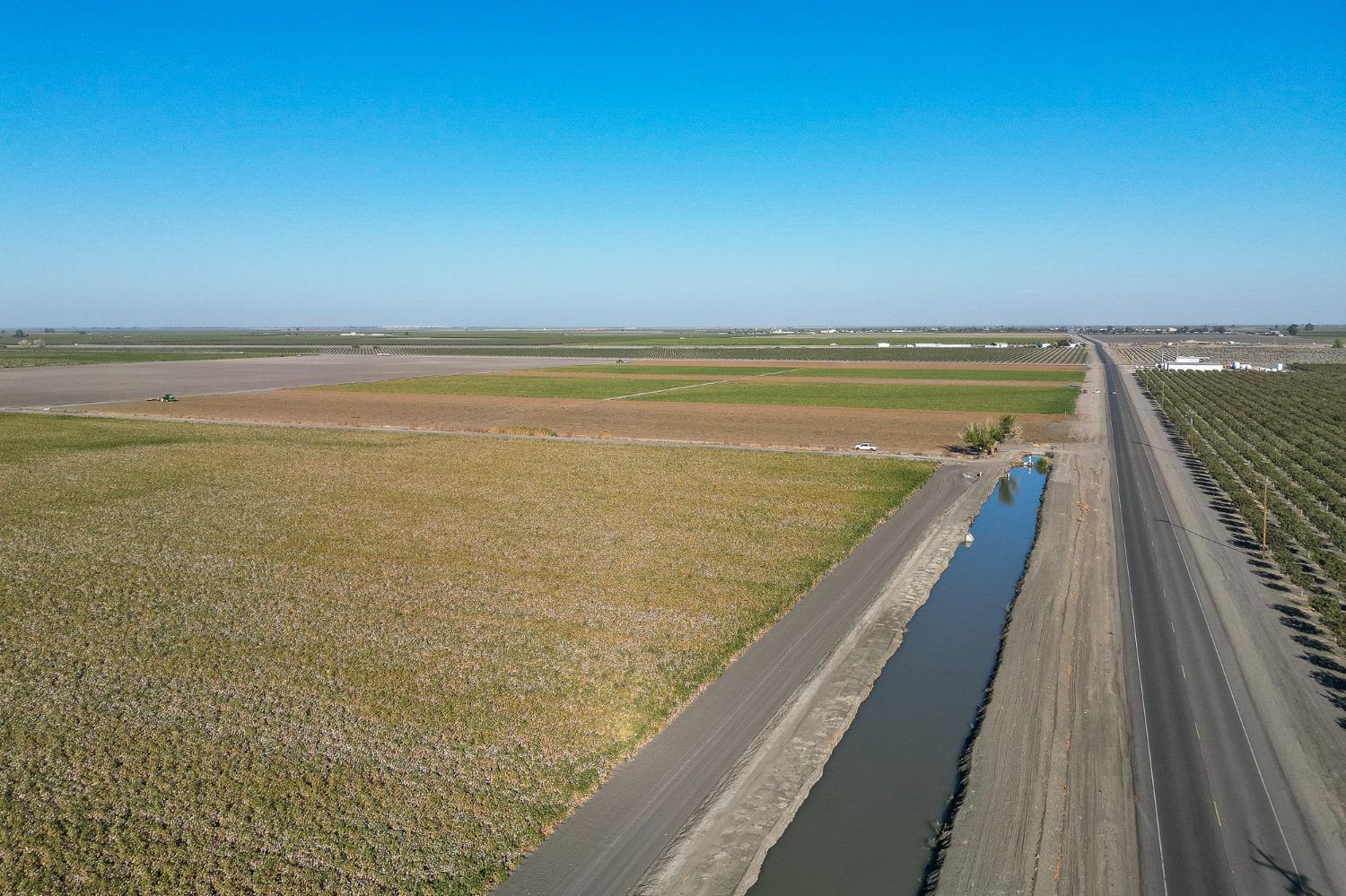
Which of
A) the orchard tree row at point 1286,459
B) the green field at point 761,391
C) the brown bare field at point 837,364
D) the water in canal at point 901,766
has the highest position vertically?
the brown bare field at point 837,364

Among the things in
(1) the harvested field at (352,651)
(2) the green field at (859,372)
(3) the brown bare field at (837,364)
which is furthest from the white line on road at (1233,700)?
(3) the brown bare field at (837,364)

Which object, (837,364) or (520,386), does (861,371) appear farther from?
(520,386)

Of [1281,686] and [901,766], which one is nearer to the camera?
[901,766]

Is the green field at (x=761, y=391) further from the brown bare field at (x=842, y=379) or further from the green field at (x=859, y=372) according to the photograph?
the green field at (x=859, y=372)

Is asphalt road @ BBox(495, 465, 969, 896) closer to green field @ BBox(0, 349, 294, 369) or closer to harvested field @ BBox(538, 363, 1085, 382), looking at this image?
harvested field @ BBox(538, 363, 1085, 382)

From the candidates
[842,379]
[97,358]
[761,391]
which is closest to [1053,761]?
[761,391]

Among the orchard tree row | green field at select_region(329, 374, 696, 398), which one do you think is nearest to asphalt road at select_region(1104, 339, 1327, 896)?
the orchard tree row

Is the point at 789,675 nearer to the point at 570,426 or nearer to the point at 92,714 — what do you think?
the point at 92,714
